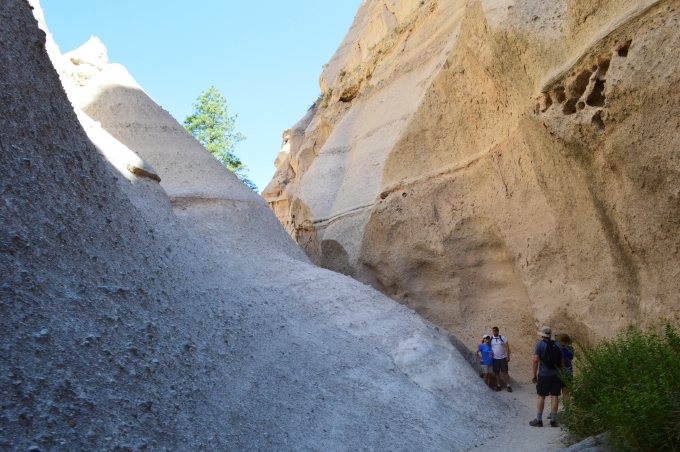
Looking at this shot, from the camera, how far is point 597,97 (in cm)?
709

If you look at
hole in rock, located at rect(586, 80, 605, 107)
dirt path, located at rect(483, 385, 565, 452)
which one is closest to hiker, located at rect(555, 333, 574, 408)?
dirt path, located at rect(483, 385, 565, 452)

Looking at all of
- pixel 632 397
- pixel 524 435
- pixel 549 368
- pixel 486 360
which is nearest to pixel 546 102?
pixel 549 368

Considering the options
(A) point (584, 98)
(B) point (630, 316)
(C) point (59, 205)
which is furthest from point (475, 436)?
(C) point (59, 205)

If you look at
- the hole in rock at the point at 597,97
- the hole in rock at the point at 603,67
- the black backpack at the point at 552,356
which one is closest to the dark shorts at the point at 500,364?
the black backpack at the point at 552,356

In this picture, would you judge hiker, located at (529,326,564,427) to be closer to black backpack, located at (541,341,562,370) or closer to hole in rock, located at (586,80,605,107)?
black backpack, located at (541,341,562,370)

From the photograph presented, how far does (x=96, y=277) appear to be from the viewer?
190 inches

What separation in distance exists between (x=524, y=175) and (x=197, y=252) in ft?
16.7

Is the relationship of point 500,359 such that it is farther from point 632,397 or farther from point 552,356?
point 632,397

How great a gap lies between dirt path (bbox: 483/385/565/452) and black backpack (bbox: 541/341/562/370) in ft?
2.13

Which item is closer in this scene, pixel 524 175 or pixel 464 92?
pixel 524 175

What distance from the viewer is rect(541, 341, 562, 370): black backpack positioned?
20.5 feet

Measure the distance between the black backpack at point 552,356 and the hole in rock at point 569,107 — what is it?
2.99 metres

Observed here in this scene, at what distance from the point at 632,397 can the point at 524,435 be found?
2.23 meters

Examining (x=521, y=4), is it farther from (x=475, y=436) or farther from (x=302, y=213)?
(x=302, y=213)
